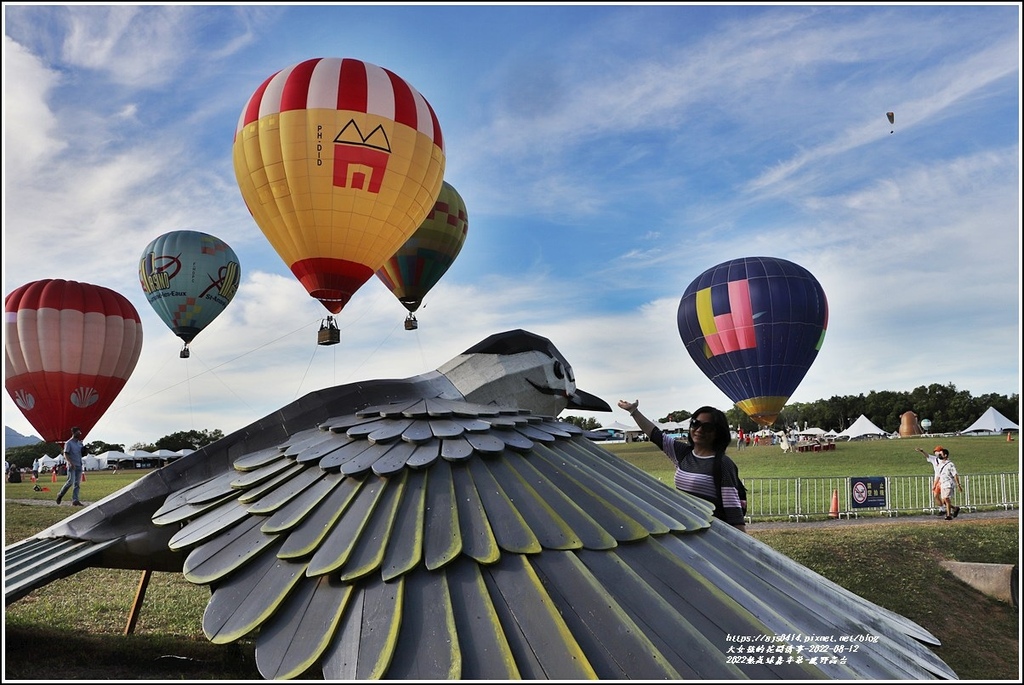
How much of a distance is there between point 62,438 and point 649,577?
24839mm

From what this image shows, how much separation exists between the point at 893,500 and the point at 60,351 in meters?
24.1

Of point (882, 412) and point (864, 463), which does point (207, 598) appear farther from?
point (882, 412)

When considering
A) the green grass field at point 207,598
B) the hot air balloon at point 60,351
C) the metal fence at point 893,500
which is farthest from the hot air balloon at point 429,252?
the metal fence at point 893,500

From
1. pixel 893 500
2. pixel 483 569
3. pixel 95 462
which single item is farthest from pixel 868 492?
pixel 95 462

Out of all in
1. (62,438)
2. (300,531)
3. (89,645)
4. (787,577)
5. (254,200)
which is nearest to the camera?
(300,531)

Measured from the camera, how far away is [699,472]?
487 cm

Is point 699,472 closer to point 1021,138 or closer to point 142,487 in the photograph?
point 1021,138

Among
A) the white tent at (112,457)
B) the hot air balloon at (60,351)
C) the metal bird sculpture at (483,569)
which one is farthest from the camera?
the white tent at (112,457)

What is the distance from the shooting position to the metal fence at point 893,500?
14.5 metres

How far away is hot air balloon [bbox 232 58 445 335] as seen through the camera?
13680 millimetres

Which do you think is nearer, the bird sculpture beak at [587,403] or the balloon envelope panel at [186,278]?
the bird sculpture beak at [587,403]

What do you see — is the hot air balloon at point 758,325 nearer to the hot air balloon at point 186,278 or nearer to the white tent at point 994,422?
the hot air balloon at point 186,278

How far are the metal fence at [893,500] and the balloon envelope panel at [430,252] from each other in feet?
39.6

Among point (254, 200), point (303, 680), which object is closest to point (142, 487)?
point (303, 680)
